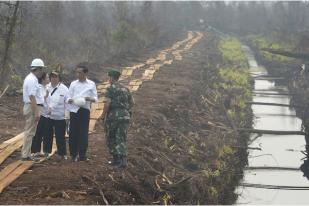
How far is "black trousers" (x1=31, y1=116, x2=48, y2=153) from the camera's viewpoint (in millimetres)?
8547

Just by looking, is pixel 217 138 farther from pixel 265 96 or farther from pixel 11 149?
pixel 265 96

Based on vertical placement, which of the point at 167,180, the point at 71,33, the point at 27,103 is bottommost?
the point at 167,180

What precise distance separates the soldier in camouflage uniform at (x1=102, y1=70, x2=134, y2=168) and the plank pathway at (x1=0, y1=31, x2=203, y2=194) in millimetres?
1352

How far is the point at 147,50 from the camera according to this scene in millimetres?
31719

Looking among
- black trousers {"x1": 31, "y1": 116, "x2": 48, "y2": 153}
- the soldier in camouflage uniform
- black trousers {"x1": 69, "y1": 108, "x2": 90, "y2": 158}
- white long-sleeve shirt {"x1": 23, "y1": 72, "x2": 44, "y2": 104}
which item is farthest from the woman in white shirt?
the soldier in camouflage uniform

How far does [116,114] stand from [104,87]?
8.76 meters

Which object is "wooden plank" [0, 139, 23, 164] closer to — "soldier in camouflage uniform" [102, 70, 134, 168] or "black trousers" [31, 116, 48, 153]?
"black trousers" [31, 116, 48, 153]

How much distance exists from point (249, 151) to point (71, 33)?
25.6m

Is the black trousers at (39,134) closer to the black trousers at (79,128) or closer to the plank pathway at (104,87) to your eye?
the plank pathway at (104,87)

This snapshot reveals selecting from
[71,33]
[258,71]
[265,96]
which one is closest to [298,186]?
[265,96]

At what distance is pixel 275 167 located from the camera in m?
14.6

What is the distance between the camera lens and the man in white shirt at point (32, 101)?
8.05 meters

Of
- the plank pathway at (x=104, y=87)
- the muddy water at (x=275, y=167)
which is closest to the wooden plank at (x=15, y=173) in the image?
the plank pathway at (x=104, y=87)

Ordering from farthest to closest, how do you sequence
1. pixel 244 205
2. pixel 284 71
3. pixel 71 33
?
1. pixel 71 33
2. pixel 284 71
3. pixel 244 205
